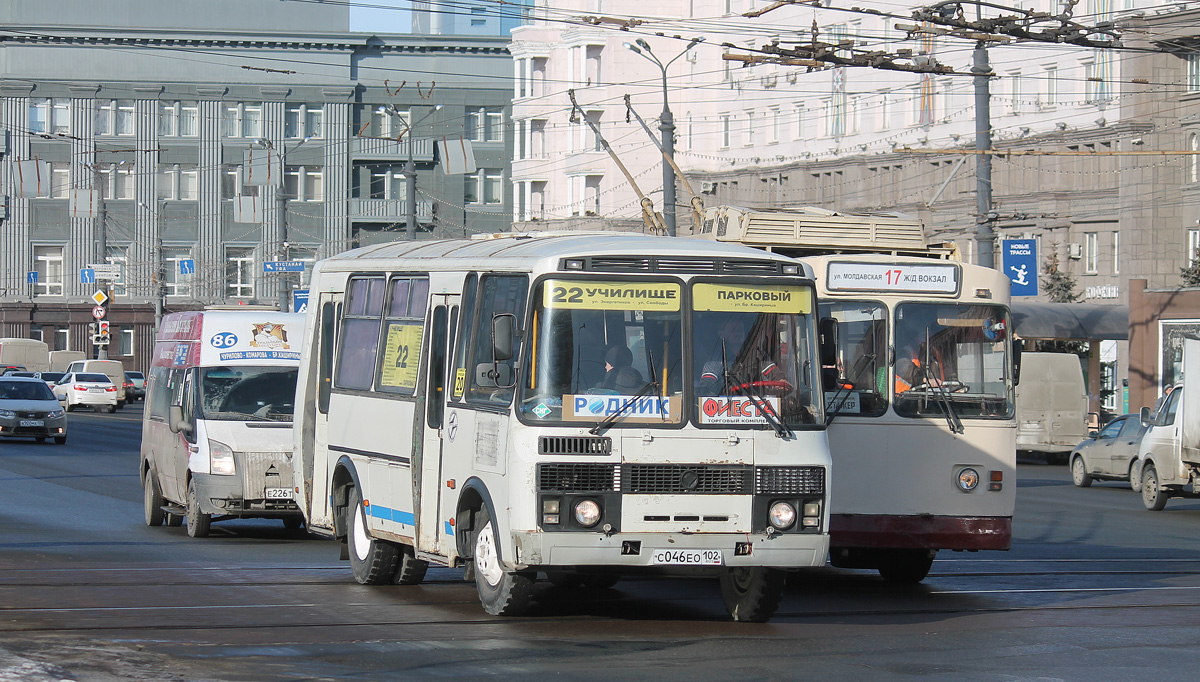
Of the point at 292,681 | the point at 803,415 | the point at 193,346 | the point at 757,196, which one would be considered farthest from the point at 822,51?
the point at 757,196

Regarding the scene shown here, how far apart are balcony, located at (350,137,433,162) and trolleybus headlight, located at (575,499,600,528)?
2801 inches

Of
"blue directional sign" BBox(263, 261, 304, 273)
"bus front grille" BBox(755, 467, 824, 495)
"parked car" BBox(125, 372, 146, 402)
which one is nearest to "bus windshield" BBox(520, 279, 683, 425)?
"bus front grille" BBox(755, 467, 824, 495)

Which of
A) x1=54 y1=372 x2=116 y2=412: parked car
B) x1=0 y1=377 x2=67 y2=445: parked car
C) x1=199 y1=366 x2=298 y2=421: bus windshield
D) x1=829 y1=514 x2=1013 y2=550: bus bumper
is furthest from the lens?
x1=54 y1=372 x2=116 y2=412: parked car

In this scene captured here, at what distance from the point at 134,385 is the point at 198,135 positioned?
1270cm

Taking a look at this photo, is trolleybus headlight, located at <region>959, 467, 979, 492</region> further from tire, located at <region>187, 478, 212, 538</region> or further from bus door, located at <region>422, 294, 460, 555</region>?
tire, located at <region>187, 478, 212, 538</region>

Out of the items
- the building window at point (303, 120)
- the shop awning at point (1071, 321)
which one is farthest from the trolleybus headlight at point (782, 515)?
the building window at point (303, 120)

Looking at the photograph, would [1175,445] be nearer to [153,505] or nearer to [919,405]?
[919,405]

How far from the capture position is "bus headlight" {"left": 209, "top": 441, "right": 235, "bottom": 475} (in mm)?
17844

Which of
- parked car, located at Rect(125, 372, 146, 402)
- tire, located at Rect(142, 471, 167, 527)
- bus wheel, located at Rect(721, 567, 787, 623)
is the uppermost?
bus wheel, located at Rect(721, 567, 787, 623)

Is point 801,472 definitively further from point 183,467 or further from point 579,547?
point 183,467

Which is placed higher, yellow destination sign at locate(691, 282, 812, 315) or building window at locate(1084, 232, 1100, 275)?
building window at locate(1084, 232, 1100, 275)

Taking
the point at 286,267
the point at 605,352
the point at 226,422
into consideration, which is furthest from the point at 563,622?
the point at 286,267

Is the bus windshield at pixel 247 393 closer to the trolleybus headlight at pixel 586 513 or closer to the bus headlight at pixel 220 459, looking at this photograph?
the bus headlight at pixel 220 459

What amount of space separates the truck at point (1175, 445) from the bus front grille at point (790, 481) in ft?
49.5
